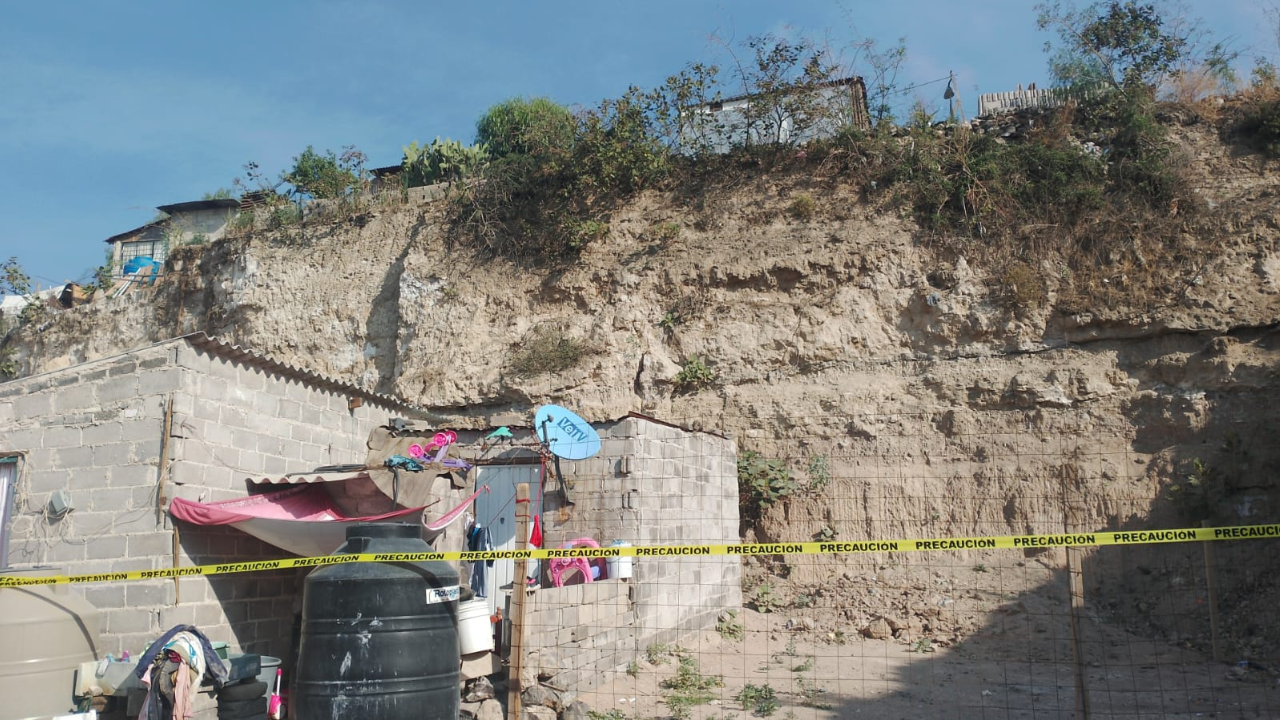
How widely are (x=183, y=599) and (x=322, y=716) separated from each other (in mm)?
3378

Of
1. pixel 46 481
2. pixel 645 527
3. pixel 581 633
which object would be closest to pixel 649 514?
pixel 645 527

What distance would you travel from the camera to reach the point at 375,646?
588 cm

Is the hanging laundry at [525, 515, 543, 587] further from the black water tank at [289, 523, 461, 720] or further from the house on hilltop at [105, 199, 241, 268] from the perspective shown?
the house on hilltop at [105, 199, 241, 268]

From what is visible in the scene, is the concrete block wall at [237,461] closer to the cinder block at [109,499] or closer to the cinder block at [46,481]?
the cinder block at [109,499]

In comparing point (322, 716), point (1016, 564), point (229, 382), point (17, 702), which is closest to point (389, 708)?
point (322, 716)

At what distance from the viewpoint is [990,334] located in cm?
1398

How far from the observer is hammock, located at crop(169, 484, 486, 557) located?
838 cm

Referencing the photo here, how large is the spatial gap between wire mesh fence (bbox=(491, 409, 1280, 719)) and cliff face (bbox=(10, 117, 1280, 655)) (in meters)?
Answer: 0.06

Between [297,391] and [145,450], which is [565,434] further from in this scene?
[145,450]

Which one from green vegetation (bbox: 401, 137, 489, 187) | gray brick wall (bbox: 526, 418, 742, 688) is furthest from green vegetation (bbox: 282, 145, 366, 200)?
gray brick wall (bbox: 526, 418, 742, 688)

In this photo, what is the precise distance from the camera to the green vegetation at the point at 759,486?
43.3 ft

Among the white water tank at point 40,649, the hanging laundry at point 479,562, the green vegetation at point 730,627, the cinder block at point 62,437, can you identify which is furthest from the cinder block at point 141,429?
the green vegetation at point 730,627

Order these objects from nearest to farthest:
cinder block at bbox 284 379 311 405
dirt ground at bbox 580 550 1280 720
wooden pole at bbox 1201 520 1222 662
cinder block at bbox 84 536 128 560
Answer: dirt ground at bbox 580 550 1280 720, cinder block at bbox 84 536 128 560, wooden pole at bbox 1201 520 1222 662, cinder block at bbox 284 379 311 405

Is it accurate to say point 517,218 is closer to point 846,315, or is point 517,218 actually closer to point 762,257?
point 762,257
